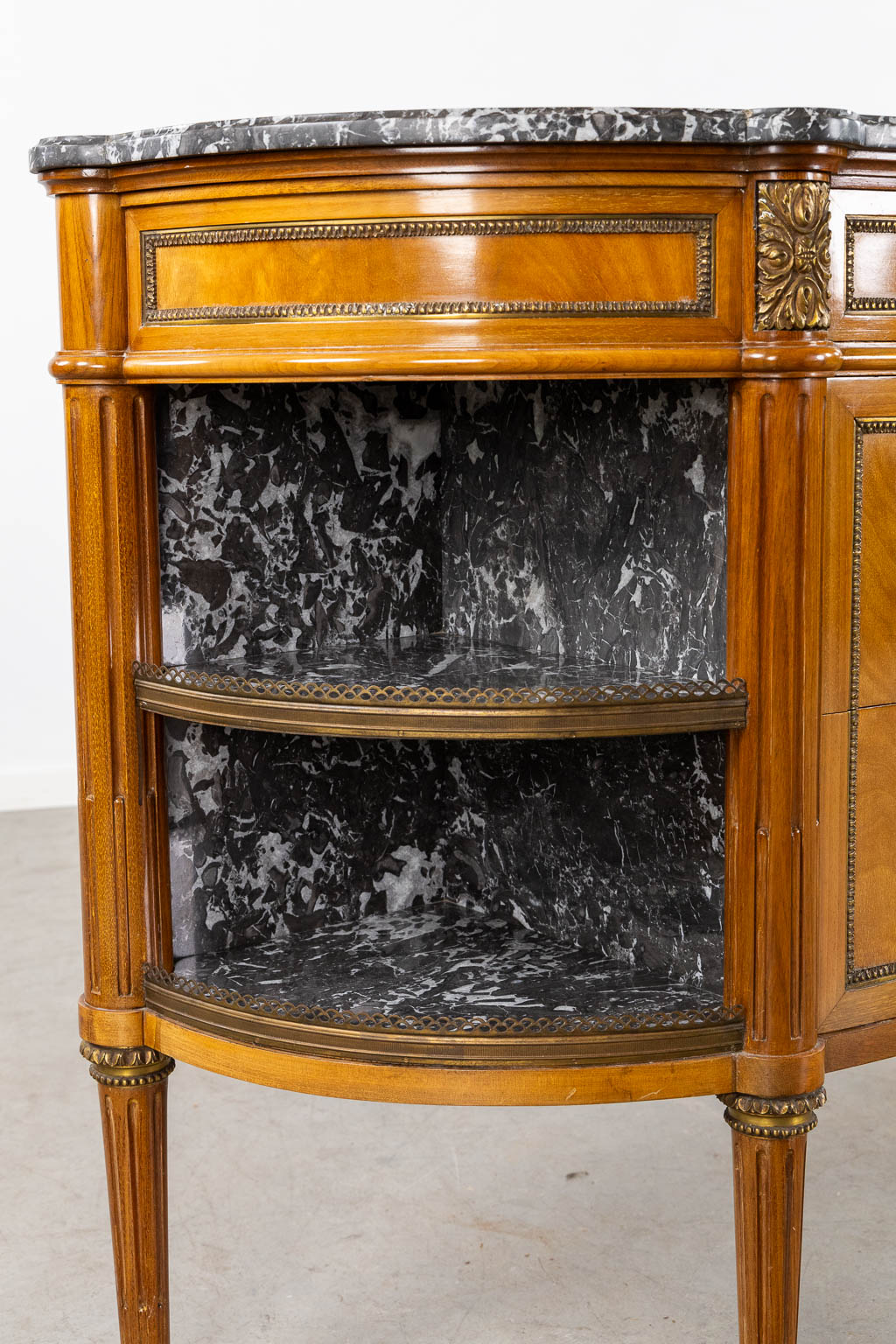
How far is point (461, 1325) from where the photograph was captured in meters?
2.69

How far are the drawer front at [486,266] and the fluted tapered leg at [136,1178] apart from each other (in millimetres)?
1025

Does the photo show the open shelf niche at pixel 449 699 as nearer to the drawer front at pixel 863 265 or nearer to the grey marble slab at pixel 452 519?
the grey marble slab at pixel 452 519

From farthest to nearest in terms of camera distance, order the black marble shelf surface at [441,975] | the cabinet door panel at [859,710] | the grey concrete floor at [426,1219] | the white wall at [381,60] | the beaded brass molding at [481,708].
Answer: the white wall at [381,60], the grey concrete floor at [426,1219], the black marble shelf surface at [441,975], the cabinet door panel at [859,710], the beaded brass molding at [481,708]

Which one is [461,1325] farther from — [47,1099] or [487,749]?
[47,1099]

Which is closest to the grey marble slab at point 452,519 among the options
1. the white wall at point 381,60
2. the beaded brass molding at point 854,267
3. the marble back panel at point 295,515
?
the marble back panel at point 295,515

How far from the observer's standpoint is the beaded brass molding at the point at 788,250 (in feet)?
6.62

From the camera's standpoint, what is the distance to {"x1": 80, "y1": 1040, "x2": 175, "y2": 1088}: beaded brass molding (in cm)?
238

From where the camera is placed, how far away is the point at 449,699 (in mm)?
2062

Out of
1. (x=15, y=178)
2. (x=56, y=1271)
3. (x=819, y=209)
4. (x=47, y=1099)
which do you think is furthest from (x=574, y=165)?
(x=15, y=178)

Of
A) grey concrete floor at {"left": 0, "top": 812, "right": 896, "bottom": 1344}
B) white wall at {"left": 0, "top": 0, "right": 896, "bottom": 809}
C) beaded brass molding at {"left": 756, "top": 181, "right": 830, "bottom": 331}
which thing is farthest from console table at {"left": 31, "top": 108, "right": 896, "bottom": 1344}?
white wall at {"left": 0, "top": 0, "right": 896, "bottom": 809}

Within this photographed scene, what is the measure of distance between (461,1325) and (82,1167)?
0.93 meters

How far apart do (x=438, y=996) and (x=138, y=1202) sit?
0.51 metres

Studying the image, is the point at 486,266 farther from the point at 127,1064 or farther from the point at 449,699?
the point at 127,1064

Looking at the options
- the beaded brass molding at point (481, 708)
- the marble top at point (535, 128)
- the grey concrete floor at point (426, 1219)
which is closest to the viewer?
the marble top at point (535, 128)
